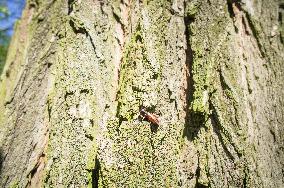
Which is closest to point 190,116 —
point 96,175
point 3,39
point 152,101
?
point 152,101

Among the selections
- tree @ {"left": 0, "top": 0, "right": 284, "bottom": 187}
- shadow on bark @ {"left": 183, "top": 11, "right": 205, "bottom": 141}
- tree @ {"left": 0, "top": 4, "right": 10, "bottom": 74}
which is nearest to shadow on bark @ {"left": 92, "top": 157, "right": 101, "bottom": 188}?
tree @ {"left": 0, "top": 0, "right": 284, "bottom": 187}

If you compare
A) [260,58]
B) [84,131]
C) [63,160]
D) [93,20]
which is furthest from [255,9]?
[63,160]

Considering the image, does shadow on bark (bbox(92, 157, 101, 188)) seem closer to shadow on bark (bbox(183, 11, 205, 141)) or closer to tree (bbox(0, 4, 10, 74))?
shadow on bark (bbox(183, 11, 205, 141))

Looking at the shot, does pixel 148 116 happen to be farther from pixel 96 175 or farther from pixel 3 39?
pixel 3 39

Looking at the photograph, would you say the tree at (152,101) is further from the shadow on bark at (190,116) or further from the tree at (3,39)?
the tree at (3,39)

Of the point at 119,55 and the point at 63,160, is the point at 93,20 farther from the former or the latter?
the point at 63,160

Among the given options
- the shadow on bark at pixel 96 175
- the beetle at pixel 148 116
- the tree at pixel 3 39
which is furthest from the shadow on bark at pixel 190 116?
the tree at pixel 3 39

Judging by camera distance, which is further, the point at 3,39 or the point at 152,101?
the point at 3,39

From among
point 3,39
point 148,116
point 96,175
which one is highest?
point 3,39
